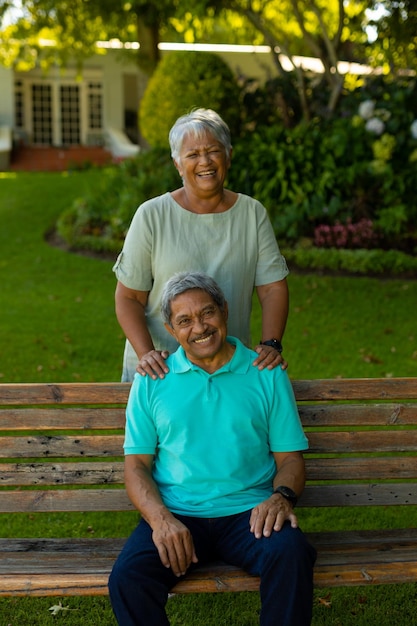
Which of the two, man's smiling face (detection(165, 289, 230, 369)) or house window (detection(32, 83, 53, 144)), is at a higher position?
house window (detection(32, 83, 53, 144))

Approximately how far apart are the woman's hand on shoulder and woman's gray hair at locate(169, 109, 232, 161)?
0.77 metres

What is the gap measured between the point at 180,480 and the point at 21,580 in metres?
0.66

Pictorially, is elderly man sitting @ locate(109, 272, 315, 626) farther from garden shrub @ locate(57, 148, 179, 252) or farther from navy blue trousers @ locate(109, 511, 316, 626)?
garden shrub @ locate(57, 148, 179, 252)

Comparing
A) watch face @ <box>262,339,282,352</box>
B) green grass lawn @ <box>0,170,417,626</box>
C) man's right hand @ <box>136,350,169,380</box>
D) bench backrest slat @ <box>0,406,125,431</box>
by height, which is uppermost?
watch face @ <box>262,339,282,352</box>

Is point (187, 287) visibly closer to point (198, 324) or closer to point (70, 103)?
point (198, 324)

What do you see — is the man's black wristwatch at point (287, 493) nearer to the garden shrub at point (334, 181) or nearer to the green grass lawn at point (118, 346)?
the green grass lawn at point (118, 346)

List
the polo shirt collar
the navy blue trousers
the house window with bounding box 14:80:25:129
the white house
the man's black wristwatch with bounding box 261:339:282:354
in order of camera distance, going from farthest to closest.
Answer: the house window with bounding box 14:80:25:129 < the white house < the man's black wristwatch with bounding box 261:339:282:354 < the polo shirt collar < the navy blue trousers

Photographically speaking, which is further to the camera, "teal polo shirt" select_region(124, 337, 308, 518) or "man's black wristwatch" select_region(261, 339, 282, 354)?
"man's black wristwatch" select_region(261, 339, 282, 354)

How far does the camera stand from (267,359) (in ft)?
11.2

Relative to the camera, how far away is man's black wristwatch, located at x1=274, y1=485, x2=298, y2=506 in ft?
10.8

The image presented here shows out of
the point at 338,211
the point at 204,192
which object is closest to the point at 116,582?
the point at 204,192

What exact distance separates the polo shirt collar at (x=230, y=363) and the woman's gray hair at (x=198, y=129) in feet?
2.51

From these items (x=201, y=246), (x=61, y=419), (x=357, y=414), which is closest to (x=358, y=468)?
(x=357, y=414)

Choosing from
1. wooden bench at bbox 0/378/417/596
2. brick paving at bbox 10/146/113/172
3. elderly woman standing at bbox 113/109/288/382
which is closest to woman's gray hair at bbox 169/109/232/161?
elderly woman standing at bbox 113/109/288/382
